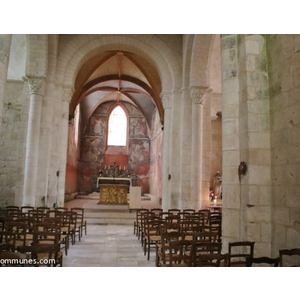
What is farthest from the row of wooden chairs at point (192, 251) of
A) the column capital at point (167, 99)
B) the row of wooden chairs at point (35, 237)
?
the column capital at point (167, 99)

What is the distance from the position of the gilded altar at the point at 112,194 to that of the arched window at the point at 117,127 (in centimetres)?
1284

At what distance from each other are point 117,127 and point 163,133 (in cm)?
1453

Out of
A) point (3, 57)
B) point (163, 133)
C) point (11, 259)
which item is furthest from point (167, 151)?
point (11, 259)

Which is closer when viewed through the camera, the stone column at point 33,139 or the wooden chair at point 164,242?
the wooden chair at point 164,242

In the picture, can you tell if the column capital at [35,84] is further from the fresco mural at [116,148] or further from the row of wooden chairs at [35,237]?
the fresco mural at [116,148]

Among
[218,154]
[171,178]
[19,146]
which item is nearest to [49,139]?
[19,146]

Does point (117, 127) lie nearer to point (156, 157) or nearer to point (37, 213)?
point (156, 157)

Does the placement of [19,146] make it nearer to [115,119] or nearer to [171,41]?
[171,41]

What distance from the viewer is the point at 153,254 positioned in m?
7.15

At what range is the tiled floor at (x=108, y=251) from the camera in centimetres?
622

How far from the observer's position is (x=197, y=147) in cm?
1186

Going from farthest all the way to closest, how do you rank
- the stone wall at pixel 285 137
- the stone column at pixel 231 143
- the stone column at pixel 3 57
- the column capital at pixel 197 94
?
1. the column capital at pixel 197 94
2. the stone column at pixel 231 143
3. the stone column at pixel 3 57
4. the stone wall at pixel 285 137

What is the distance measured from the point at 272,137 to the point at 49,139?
8907 mm

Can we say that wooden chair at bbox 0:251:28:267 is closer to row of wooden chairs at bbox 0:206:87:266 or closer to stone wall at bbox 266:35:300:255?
row of wooden chairs at bbox 0:206:87:266
